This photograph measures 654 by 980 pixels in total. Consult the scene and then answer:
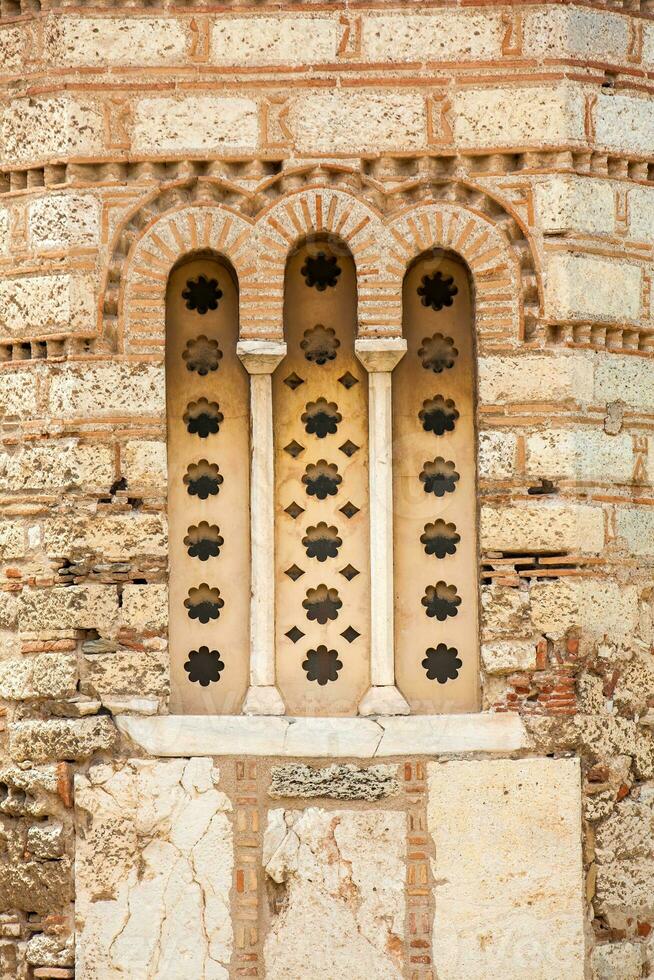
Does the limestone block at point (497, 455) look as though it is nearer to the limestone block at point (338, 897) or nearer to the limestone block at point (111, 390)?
the limestone block at point (111, 390)

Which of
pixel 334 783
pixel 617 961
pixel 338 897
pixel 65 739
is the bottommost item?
pixel 617 961

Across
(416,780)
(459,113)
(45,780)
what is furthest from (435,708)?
(459,113)

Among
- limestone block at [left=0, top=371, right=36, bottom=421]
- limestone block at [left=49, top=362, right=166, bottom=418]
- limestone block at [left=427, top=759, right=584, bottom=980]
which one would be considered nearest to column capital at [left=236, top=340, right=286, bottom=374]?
limestone block at [left=49, top=362, right=166, bottom=418]

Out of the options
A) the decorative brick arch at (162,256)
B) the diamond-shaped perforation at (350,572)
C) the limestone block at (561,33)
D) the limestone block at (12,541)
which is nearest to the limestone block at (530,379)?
the diamond-shaped perforation at (350,572)

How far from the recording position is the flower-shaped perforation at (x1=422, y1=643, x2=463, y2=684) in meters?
9.84

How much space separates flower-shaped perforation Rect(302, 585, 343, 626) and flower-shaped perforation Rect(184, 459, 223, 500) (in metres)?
0.71

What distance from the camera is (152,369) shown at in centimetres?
977

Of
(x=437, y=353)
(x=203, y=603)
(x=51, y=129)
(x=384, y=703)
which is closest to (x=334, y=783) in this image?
(x=384, y=703)

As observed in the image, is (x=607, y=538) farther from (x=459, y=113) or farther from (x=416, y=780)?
(x=459, y=113)

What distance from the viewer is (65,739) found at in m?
9.52

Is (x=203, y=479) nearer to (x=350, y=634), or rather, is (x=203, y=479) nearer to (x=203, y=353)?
(x=203, y=353)

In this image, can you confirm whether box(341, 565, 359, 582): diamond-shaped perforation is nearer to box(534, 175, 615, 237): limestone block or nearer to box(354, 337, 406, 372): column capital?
box(354, 337, 406, 372): column capital

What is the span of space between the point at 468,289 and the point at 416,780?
2.50m

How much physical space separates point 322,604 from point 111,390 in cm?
150
